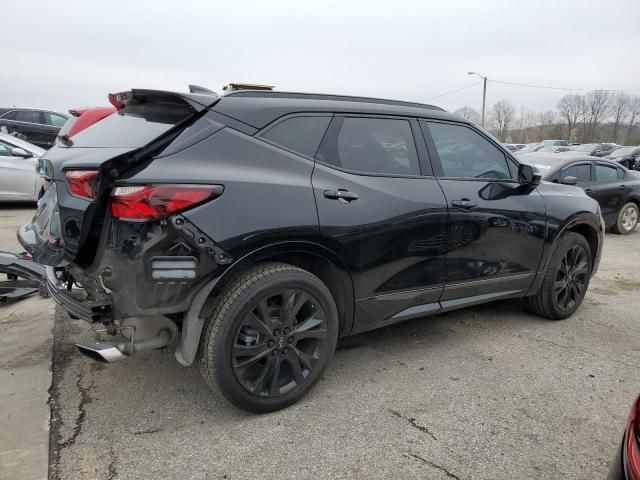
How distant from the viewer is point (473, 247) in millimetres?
3562

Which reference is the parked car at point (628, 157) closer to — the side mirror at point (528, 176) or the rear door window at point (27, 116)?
the side mirror at point (528, 176)

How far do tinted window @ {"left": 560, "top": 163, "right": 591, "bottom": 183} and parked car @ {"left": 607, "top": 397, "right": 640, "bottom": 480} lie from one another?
821 cm

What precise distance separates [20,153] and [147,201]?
8290 millimetres

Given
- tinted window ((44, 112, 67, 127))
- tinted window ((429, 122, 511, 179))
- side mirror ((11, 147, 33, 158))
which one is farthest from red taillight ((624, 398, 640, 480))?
tinted window ((44, 112, 67, 127))

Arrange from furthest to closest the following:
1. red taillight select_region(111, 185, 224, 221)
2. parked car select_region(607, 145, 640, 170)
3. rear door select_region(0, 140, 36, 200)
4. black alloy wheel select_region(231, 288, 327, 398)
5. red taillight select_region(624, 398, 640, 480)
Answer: parked car select_region(607, 145, 640, 170), rear door select_region(0, 140, 36, 200), black alloy wheel select_region(231, 288, 327, 398), red taillight select_region(111, 185, 224, 221), red taillight select_region(624, 398, 640, 480)

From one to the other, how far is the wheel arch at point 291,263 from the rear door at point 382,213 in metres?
0.06

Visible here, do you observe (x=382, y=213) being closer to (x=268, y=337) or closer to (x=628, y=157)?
(x=268, y=337)

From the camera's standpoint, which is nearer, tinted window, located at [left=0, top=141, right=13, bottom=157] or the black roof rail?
the black roof rail

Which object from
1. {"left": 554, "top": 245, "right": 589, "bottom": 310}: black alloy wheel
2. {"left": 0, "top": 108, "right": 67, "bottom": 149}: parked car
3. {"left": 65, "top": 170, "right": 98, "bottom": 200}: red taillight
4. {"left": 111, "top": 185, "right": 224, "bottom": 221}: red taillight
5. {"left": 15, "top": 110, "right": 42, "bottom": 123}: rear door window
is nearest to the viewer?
{"left": 111, "top": 185, "right": 224, "bottom": 221}: red taillight

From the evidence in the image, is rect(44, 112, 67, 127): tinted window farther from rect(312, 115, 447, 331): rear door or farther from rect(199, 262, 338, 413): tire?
rect(199, 262, 338, 413): tire

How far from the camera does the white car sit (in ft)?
29.1

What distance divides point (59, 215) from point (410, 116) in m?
2.30

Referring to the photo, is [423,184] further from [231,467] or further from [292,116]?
[231,467]

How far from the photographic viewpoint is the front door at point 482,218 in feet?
11.4
